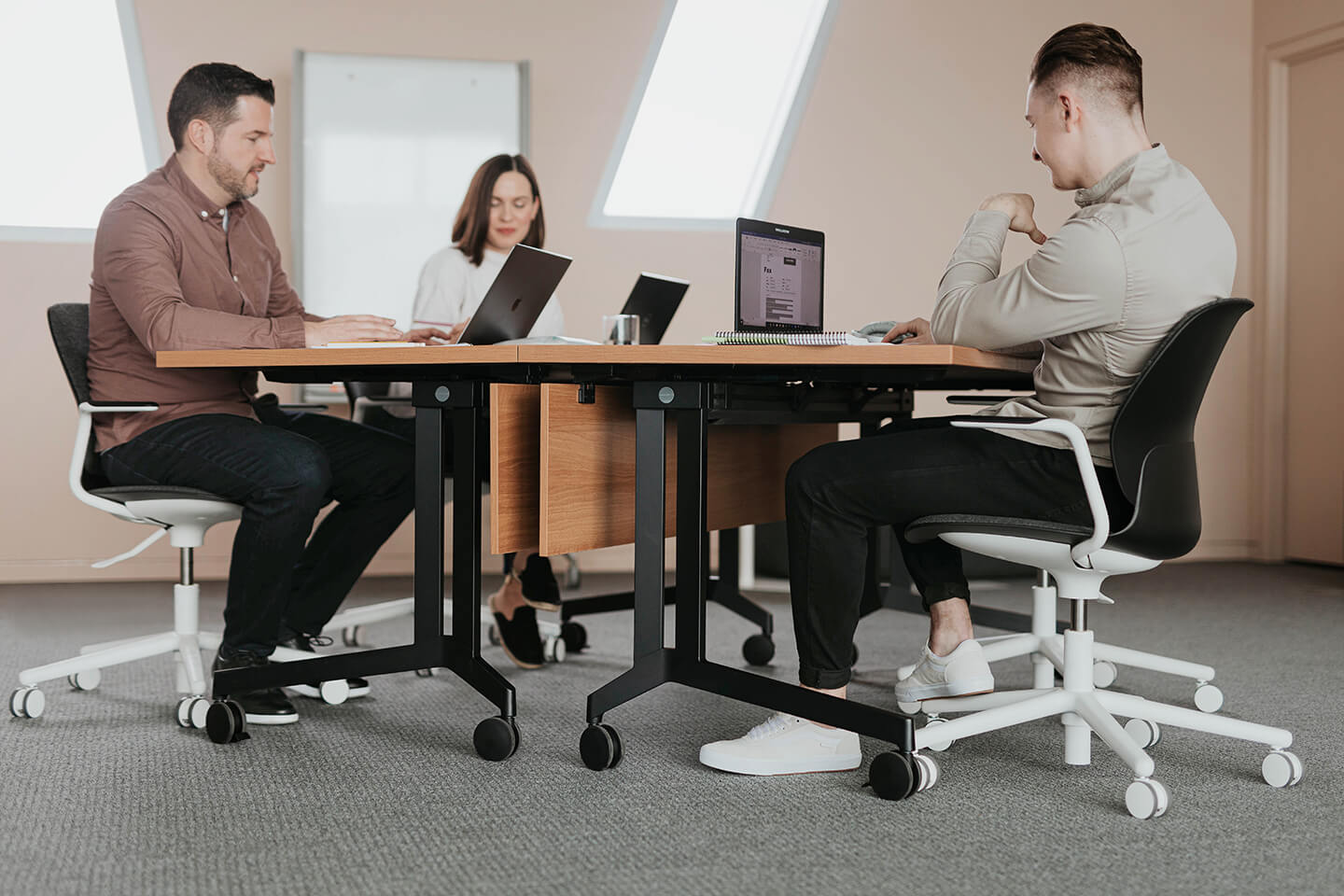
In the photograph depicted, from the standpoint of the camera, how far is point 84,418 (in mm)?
2363

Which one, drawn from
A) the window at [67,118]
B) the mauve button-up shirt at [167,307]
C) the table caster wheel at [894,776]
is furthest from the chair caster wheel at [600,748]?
the window at [67,118]

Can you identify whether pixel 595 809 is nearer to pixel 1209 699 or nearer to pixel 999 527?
pixel 999 527

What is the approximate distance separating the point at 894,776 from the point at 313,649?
1.44 meters

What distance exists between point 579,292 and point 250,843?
128 inches

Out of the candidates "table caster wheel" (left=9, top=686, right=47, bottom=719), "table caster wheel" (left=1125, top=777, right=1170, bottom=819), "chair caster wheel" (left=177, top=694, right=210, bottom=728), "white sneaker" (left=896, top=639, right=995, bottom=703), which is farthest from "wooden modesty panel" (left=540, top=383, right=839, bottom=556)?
"table caster wheel" (left=9, top=686, right=47, bottom=719)

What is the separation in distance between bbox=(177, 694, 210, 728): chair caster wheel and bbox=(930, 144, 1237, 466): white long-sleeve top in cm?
153

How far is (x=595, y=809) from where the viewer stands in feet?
5.92

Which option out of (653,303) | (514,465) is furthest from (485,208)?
(514,465)

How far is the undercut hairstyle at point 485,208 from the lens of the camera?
11.4ft

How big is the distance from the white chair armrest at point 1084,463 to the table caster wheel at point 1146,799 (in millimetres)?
347

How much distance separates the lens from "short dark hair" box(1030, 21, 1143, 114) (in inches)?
76.4

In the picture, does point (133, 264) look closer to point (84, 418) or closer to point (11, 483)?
point (84, 418)

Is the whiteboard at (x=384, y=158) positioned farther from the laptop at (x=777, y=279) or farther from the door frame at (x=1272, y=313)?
the door frame at (x=1272, y=313)

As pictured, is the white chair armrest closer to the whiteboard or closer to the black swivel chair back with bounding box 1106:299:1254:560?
the black swivel chair back with bounding box 1106:299:1254:560
